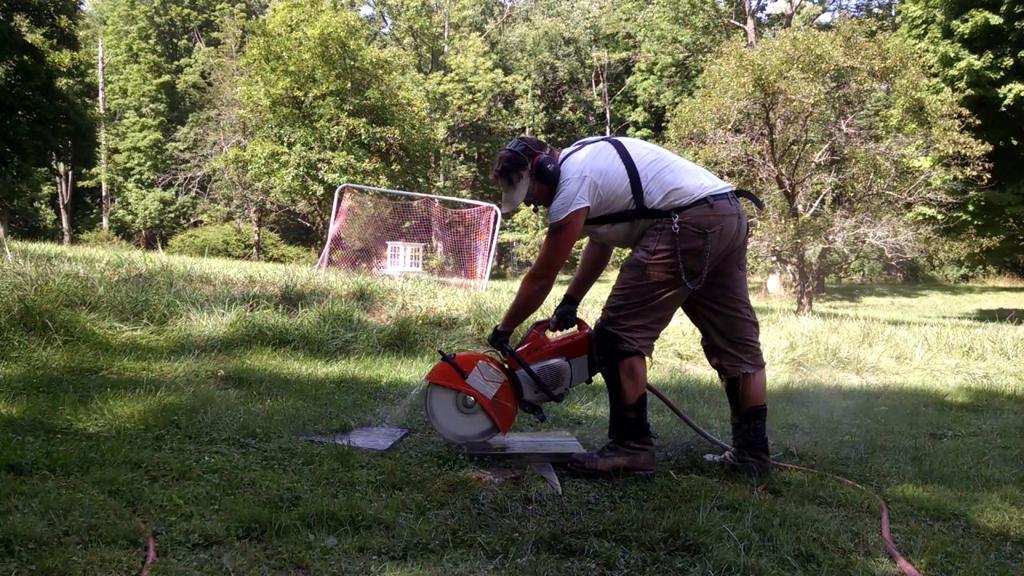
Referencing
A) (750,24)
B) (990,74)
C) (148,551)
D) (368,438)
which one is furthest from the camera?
(750,24)

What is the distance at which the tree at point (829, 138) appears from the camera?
40.4 feet

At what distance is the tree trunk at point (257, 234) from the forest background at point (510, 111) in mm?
89

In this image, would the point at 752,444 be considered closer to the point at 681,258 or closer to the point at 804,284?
the point at 681,258

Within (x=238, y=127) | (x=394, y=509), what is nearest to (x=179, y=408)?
(x=394, y=509)

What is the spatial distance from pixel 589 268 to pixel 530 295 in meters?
0.52

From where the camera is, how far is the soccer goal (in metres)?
11.5

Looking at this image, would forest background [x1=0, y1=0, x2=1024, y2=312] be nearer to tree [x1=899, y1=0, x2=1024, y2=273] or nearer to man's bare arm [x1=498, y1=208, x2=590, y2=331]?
tree [x1=899, y1=0, x2=1024, y2=273]

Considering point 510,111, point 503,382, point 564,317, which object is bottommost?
point 503,382

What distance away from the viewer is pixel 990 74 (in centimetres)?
1495

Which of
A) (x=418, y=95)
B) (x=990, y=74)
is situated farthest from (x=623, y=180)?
(x=418, y=95)

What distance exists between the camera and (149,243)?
96.5 ft

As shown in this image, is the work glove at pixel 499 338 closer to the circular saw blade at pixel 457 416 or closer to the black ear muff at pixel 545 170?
the circular saw blade at pixel 457 416

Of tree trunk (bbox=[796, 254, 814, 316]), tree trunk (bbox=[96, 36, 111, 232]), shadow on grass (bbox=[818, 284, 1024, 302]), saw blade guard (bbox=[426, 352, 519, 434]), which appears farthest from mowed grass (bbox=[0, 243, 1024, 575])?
tree trunk (bbox=[96, 36, 111, 232])

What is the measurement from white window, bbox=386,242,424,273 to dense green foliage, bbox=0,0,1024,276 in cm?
562
